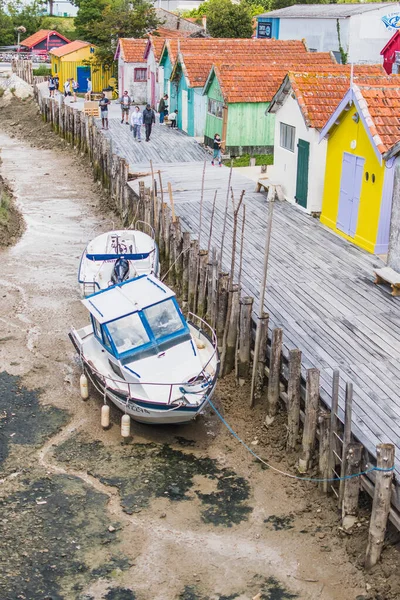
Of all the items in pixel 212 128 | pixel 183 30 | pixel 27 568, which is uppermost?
pixel 183 30

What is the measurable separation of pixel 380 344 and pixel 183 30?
52.1m

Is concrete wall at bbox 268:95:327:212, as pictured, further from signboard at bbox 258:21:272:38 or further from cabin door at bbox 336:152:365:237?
signboard at bbox 258:21:272:38

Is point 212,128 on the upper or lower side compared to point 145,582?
upper

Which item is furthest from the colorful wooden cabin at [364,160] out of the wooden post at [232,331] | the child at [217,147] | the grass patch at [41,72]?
the grass patch at [41,72]

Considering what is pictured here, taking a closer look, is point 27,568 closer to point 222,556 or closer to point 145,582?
point 145,582

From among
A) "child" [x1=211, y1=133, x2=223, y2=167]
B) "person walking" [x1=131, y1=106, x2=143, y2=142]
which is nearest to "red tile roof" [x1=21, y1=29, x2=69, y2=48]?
"person walking" [x1=131, y1=106, x2=143, y2=142]

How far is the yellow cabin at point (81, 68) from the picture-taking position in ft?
181

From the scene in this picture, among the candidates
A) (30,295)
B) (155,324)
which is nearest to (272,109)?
(30,295)

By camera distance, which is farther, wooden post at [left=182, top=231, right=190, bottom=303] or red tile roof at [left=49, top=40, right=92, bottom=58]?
red tile roof at [left=49, top=40, right=92, bottom=58]

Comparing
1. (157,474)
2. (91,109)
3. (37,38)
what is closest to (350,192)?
(157,474)

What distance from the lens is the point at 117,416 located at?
16.4m

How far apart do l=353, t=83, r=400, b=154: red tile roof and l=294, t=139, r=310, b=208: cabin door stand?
3623mm

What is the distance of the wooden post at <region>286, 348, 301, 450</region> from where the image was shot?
45.8 feet

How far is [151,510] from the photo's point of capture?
526 inches
